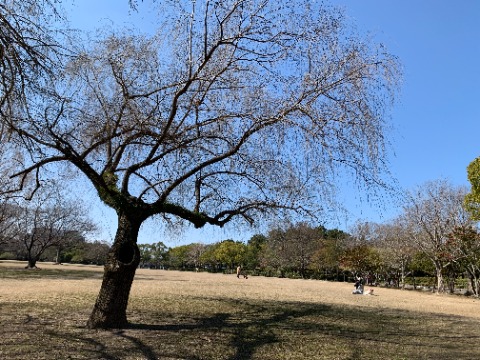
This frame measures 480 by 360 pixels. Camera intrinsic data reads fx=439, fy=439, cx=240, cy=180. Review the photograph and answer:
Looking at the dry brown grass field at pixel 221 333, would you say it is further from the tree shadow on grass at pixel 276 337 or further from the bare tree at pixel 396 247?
the bare tree at pixel 396 247

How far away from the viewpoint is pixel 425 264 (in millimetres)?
42688

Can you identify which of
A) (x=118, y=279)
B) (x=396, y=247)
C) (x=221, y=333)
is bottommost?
(x=221, y=333)

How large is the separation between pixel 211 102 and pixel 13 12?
405 cm

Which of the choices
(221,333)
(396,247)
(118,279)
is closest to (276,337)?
(221,333)

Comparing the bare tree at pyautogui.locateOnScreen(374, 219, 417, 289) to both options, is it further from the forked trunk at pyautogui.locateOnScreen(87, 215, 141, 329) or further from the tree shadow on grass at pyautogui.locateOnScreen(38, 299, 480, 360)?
the forked trunk at pyautogui.locateOnScreen(87, 215, 141, 329)

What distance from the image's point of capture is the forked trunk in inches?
315

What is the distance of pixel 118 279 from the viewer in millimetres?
8141

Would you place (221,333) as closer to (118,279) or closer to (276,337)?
(276,337)

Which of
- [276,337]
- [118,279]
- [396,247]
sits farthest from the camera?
[396,247]

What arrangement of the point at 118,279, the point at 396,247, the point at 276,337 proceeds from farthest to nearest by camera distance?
1. the point at 396,247
2. the point at 276,337
3. the point at 118,279

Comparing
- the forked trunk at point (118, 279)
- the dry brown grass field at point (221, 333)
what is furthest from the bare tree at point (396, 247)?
the forked trunk at point (118, 279)

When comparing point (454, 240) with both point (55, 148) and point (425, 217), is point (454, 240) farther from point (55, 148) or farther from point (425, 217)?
point (55, 148)

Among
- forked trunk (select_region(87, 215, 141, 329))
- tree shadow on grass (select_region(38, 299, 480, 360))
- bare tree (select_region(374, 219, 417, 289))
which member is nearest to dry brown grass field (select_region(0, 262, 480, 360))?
tree shadow on grass (select_region(38, 299, 480, 360))

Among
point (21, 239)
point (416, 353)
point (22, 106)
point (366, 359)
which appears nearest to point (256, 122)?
point (22, 106)
